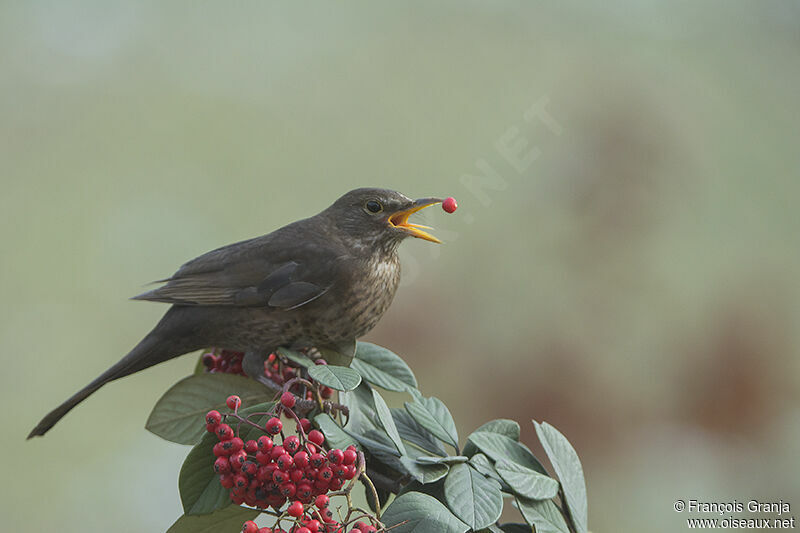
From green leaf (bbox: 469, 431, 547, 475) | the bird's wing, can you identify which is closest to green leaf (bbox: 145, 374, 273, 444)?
the bird's wing

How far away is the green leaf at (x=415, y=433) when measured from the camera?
92 cm

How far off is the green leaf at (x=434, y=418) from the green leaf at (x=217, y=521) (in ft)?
0.72

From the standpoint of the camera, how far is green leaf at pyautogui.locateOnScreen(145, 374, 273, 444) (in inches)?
36.4

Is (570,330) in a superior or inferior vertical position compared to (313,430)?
inferior

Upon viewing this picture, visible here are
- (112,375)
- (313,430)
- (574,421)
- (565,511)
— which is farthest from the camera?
(574,421)

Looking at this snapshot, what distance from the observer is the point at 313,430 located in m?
0.82

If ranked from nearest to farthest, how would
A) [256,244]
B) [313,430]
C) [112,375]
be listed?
[313,430] < [112,375] < [256,244]

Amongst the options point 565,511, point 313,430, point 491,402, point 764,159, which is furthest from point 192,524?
point 764,159

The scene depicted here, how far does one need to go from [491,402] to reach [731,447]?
897 mm

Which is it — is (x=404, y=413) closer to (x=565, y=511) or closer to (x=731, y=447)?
(x=565, y=511)

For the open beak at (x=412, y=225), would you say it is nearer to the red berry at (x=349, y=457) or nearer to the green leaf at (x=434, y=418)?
the green leaf at (x=434, y=418)

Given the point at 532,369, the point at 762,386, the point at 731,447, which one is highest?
the point at 532,369

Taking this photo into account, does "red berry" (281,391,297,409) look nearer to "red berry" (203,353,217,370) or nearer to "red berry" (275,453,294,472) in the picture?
"red berry" (275,453,294,472)

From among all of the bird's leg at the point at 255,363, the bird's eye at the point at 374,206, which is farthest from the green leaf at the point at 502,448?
the bird's eye at the point at 374,206
